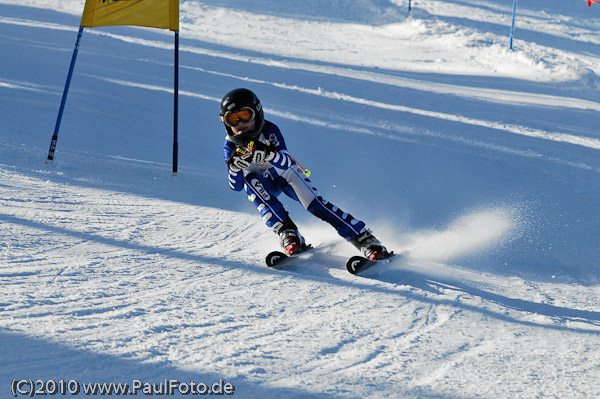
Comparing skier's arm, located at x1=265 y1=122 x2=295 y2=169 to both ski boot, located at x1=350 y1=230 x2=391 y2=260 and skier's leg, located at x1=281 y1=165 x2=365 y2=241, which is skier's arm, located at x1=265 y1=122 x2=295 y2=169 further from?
ski boot, located at x1=350 y1=230 x2=391 y2=260

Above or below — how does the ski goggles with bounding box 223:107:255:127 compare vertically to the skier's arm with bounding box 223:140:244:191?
above

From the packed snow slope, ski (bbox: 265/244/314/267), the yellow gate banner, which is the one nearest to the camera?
the packed snow slope

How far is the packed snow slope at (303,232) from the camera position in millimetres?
3043

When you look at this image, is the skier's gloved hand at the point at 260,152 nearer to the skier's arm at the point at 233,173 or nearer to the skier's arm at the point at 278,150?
the skier's arm at the point at 278,150

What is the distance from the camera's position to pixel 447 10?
26.5 meters

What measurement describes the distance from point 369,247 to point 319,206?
21.1 inches

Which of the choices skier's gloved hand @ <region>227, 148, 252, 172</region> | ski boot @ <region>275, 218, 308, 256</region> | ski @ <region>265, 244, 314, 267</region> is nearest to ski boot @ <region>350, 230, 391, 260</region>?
ski boot @ <region>275, 218, 308, 256</region>

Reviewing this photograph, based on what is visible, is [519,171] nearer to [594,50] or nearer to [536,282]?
[536,282]

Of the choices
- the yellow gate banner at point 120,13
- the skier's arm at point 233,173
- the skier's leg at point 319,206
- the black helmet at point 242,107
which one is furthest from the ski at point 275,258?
the yellow gate banner at point 120,13

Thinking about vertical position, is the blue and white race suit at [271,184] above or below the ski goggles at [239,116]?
below

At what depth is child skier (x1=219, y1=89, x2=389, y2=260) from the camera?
4758mm

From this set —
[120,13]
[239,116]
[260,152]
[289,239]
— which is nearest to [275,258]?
[289,239]

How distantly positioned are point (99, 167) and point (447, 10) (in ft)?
74.3

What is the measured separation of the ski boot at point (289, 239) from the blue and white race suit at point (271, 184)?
0.14 feet
